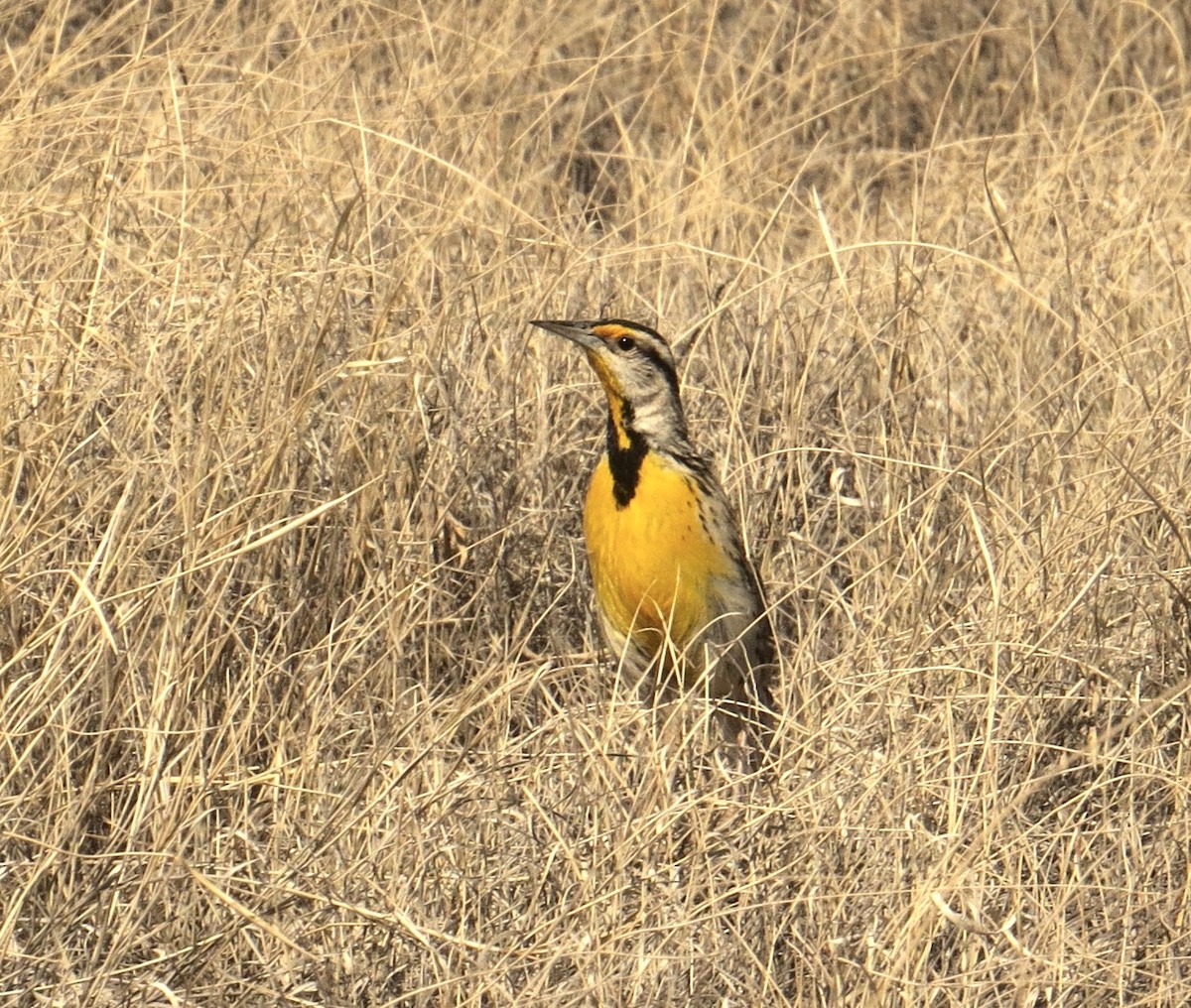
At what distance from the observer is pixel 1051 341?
4672 mm

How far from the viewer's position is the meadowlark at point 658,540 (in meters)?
3.73

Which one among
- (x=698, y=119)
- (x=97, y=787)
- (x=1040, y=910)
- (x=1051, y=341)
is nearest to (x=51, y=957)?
(x=97, y=787)

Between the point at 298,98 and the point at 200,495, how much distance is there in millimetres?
1401

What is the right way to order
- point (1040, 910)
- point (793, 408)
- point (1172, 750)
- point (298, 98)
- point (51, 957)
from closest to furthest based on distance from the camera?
point (51, 957) < point (1040, 910) < point (1172, 750) < point (793, 408) < point (298, 98)

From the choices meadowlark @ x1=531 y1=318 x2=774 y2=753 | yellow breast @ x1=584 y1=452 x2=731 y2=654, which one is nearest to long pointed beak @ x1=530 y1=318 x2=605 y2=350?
meadowlark @ x1=531 y1=318 x2=774 y2=753

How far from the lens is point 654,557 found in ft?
12.3

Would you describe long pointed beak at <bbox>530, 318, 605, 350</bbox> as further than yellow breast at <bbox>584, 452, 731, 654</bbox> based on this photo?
Yes

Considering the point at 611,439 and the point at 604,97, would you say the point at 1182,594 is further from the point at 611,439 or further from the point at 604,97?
the point at 604,97

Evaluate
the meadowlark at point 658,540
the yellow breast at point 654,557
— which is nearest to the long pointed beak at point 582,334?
the meadowlark at point 658,540

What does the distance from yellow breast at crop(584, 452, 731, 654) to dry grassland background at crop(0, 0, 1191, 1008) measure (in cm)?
14

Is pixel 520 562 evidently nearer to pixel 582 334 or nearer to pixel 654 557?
pixel 654 557

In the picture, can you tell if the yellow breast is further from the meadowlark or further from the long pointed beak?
the long pointed beak

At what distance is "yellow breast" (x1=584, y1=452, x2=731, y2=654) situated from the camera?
3.72 meters

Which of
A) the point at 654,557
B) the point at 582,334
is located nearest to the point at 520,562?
the point at 654,557
